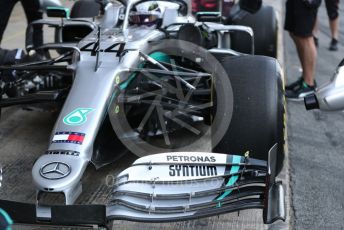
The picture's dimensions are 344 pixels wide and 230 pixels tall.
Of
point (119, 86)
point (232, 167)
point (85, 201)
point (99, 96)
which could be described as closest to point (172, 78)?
point (119, 86)

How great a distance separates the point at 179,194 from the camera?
8.23ft

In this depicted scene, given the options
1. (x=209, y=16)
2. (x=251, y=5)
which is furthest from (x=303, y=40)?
(x=209, y=16)

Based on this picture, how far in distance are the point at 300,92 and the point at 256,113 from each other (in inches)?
109

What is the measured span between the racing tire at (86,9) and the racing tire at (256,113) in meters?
2.22

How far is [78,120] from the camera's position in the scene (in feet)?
10.1

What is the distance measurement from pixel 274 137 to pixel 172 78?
1165 mm

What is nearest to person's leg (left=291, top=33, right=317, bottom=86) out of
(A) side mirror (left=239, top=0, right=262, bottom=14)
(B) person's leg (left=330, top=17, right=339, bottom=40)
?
(A) side mirror (left=239, top=0, right=262, bottom=14)

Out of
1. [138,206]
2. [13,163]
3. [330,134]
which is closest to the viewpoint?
[138,206]

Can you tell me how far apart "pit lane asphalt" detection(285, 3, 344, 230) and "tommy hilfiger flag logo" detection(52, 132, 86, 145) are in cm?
138

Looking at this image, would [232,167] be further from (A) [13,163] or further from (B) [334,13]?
(B) [334,13]

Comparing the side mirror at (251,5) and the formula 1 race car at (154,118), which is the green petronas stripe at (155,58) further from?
the side mirror at (251,5)

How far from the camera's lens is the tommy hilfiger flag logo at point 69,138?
2967mm

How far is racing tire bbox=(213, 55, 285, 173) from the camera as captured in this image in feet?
9.62

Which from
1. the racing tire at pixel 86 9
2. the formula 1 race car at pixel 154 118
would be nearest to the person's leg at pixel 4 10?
the formula 1 race car at pixel 154 118
